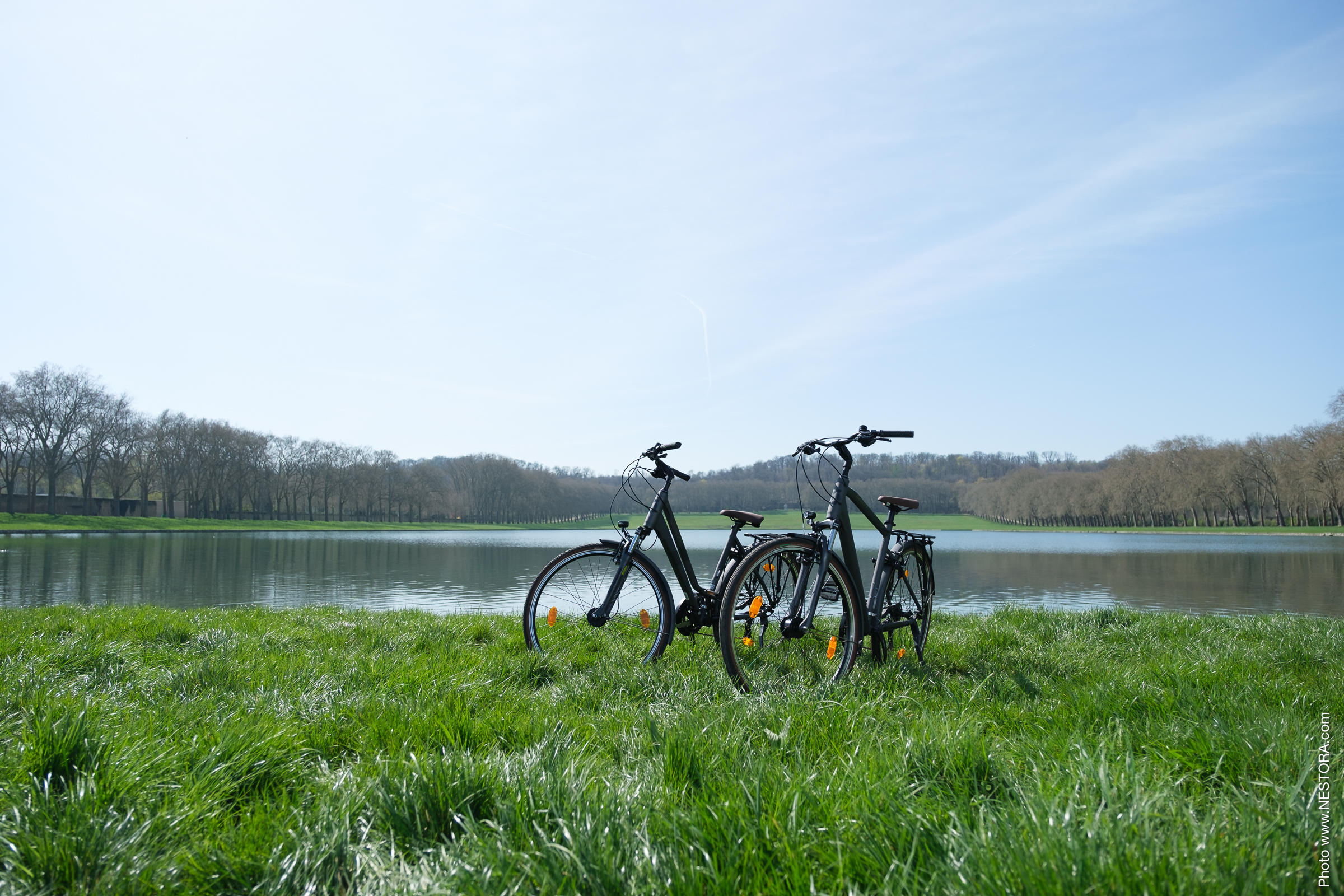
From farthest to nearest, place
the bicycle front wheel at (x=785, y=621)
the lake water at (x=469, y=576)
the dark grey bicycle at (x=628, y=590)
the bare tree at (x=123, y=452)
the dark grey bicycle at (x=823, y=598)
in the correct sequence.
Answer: the bare tree at (x=123, y=452)
the lake water at (x=469, y=576)
the dark grey bicycle at (x=628, y=590)
the dark grey bicycle at (x=823, y=598)
the bicycle front wheel at (x=785, y=621)

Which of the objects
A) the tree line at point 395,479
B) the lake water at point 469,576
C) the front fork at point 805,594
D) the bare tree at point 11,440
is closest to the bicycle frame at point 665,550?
the front fork at point 805,594

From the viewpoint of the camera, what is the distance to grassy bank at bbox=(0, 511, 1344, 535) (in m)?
49.1

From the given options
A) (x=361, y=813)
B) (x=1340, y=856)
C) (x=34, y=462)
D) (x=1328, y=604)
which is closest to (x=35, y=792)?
(x=361, y=813)

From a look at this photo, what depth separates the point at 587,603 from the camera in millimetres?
4812

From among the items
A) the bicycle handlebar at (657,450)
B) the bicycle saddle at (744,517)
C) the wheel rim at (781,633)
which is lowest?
the wheel rim at (781,633)

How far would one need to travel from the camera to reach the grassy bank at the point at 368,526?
49062 millimetres

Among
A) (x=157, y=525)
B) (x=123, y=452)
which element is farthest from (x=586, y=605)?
(x=123, y=452)

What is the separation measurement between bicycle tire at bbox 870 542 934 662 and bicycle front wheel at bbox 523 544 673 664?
1.48 meters

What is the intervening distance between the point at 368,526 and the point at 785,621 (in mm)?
80552

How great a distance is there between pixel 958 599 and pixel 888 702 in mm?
12869

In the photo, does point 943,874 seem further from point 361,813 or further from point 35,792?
point 35,792

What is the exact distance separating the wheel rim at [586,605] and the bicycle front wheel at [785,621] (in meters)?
0.73

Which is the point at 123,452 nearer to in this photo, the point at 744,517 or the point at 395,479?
the point at 395,479

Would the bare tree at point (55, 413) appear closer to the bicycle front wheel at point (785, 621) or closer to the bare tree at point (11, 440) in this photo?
the bare tree at point (11, 440)
